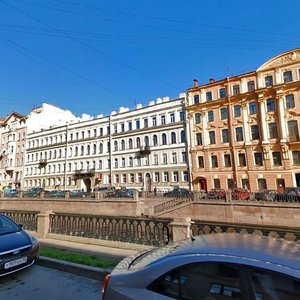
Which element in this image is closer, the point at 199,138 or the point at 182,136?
Answer: the point at 199,138

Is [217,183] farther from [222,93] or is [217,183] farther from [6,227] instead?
[6,227]

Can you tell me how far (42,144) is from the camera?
5534 cm

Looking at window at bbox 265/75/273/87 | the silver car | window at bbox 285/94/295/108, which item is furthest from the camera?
window at bbox 265/75/273/87

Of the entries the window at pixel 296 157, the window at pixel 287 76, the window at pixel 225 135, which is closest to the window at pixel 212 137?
the window at pixel 225 135

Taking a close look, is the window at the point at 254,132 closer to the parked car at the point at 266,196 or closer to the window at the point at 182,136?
the window at the point at 182,136

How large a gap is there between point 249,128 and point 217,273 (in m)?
34.3

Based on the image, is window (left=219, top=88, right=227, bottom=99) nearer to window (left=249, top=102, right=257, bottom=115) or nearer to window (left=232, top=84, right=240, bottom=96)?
window (left=232, top=84, right=240, bottom=96)

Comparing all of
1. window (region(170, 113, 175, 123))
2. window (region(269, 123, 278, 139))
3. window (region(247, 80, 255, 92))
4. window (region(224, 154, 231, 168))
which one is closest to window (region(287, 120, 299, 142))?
window (region(269, 123, 278, 139))

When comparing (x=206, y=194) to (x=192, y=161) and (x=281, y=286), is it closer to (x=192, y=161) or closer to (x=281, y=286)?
(x=192, y=161)

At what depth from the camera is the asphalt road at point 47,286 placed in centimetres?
470

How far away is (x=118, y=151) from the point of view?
44156 mm

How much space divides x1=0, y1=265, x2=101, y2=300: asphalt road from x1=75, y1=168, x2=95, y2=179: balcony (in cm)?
4047

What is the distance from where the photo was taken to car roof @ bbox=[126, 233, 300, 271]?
87.0 inches

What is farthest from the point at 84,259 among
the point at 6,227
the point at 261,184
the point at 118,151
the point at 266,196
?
the point at 118,151
